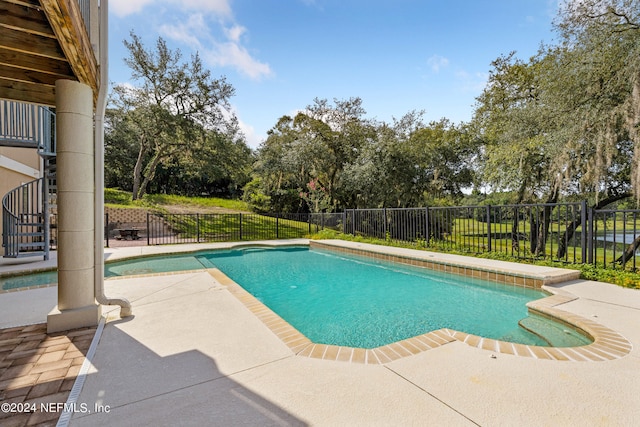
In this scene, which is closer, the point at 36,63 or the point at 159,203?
the point at 36,63

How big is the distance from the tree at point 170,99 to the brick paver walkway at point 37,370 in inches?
543

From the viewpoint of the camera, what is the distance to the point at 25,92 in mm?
2957

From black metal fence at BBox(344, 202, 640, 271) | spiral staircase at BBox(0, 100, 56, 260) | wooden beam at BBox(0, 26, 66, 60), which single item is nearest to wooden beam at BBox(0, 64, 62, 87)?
wooden beam at BBox(0, 26, 66, 60)

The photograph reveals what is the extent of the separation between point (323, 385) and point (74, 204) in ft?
8.59

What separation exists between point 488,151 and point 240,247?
945cm

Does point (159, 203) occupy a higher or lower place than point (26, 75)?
lower

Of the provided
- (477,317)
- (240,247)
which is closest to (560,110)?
(477,317)

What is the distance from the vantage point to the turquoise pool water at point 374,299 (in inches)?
124

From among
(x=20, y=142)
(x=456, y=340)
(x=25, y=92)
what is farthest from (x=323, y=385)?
(x=20, y=142)

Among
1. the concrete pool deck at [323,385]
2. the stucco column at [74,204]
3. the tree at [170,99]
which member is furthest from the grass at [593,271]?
the tree at [170,99]

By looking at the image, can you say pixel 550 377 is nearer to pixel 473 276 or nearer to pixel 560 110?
pixel 473 276

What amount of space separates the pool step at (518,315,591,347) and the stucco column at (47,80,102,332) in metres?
4.37

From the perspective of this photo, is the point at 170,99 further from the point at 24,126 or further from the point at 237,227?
the point at 24,126

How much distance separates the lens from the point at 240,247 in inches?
407
